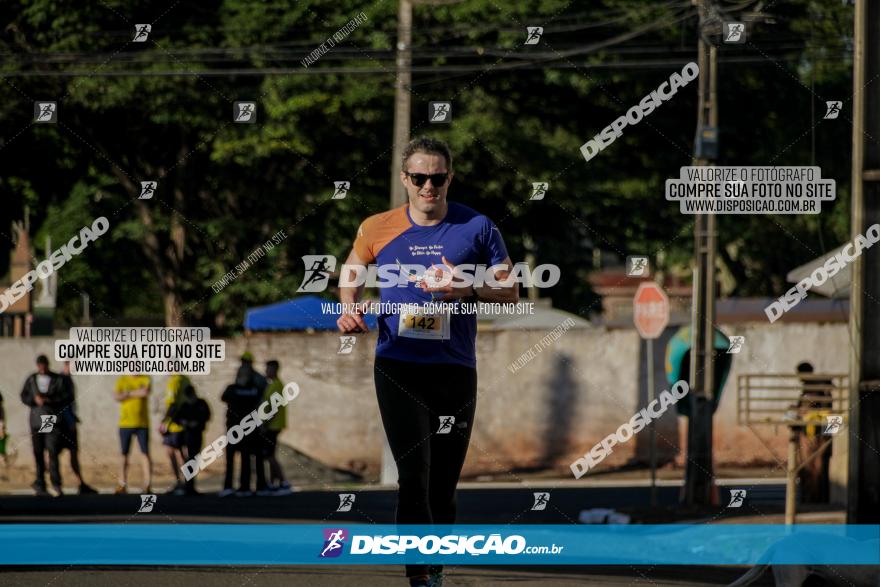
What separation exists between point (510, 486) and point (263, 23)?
9683 millimetres

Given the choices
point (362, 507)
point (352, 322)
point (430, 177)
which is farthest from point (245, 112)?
point (352, 322)

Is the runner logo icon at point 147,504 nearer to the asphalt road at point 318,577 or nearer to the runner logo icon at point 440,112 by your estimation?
the runner logo icon at point 440,112

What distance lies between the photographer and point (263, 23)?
2802 centimetres

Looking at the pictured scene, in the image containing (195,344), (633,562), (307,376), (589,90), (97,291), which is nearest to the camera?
(633,562)

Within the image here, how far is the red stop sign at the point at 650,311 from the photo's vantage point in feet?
64.0

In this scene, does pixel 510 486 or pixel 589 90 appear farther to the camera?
pixel 589 90

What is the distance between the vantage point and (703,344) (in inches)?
720

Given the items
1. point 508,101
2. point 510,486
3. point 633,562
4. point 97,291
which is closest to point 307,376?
point 510,486

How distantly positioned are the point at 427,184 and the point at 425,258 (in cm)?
37

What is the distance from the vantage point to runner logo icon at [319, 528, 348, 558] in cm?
930

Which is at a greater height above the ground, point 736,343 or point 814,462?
point 736,343

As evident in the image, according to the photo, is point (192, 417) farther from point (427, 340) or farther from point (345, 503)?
point (427, 340)

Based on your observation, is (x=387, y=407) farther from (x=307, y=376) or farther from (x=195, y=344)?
(x=307, y=376)

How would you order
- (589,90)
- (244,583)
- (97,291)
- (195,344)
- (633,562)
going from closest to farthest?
(244,583), (633,562), (195,344), (589,90), (97,291)
